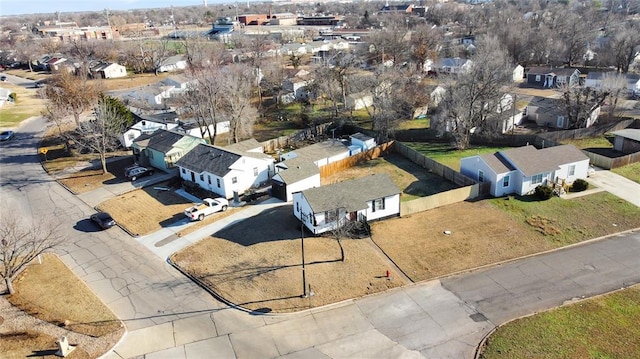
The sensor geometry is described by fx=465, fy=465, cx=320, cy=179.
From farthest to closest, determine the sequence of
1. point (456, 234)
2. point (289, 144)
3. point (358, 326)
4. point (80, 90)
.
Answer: point (80, 90)
point (289, 144)
point (456, 234)
point (358, 326)

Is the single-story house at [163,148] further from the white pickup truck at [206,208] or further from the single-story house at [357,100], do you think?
the single-story house at [357,100]

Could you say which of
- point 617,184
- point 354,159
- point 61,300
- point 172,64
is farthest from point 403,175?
point 172,64

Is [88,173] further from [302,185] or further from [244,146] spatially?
[302,185]

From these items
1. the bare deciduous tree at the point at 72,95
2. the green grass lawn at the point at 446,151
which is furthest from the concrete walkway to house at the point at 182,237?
the bare deciduous tree at the point at 72,95

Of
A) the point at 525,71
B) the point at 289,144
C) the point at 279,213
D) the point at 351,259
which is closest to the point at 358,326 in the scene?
the point at 351,259

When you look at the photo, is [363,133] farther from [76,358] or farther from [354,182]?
[76,358]
